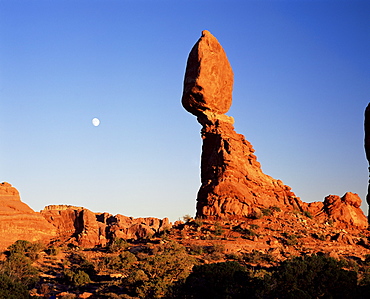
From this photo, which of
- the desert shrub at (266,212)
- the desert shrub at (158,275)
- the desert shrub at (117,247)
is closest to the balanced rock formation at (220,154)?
the desert shrub at (266,212)

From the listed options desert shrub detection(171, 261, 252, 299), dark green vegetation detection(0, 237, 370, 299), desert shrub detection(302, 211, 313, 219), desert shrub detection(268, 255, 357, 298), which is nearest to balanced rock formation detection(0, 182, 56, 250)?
dark green vegetation detection(0, 237, 370, 299)

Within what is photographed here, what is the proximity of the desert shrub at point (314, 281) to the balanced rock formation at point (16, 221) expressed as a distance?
22.8m

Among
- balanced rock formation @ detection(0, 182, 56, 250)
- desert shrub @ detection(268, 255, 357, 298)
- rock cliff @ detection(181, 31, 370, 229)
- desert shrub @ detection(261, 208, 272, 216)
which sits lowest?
desert shrub @ detection(268, 255, 357, 298)

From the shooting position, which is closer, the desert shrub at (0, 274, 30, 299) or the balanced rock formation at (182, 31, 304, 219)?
the desert shrub at (0, 274, 30, 299)

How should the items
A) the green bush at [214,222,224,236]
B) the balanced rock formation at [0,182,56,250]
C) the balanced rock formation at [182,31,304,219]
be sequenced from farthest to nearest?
the balanced rock formation at [182,31,304,219] → the green bush at [214,222,224,236] → the balanced rock formation at [0,182,56,250]

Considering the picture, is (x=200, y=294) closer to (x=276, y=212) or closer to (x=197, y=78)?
(x=276, y=212)

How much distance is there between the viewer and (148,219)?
101 metres

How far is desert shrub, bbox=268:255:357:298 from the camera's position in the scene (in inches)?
1004

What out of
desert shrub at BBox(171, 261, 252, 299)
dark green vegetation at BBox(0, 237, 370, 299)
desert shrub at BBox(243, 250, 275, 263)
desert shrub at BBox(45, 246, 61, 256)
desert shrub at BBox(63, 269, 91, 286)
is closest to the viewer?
dark green vegetation at BBox(0, 237, 370, 299)

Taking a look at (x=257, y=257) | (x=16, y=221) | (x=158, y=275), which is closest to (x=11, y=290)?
(x=158, y=275)

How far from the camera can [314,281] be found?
26.5 meters

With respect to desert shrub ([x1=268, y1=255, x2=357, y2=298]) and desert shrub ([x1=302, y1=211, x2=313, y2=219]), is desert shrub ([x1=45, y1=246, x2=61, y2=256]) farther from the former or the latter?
desert shrub ([x1=302, y1=211, x2=313, y2=219])

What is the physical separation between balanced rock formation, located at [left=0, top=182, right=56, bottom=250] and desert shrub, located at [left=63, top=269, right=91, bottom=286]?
9.06m

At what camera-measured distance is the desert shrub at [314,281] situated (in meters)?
25.5
